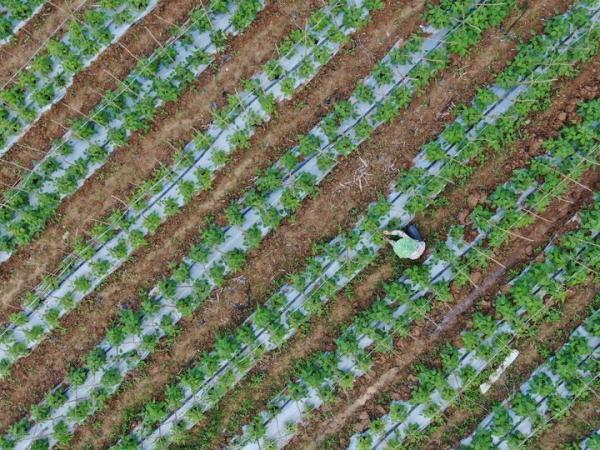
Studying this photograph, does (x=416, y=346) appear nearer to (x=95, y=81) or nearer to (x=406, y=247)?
(x=406, y=247)

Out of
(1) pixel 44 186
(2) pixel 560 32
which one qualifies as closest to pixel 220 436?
(1) pixel 44 186

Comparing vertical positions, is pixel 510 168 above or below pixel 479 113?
below

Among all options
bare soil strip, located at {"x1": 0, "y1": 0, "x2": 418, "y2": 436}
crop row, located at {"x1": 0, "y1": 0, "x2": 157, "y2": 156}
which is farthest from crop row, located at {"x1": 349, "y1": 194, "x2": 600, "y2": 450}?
crop row, located at {"x1": 0, "y1": 0, "x2": 157, "y2": 156}

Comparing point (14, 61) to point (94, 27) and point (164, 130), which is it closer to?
point (94, 27)

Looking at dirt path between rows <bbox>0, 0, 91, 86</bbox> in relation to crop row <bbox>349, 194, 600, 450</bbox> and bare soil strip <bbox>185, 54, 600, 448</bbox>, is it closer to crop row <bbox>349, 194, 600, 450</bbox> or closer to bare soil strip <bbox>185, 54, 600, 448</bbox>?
bare soil strip <bbox>185, 54, 600, 448</bbox>

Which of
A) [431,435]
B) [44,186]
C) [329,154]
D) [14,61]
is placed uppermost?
[14,61]
